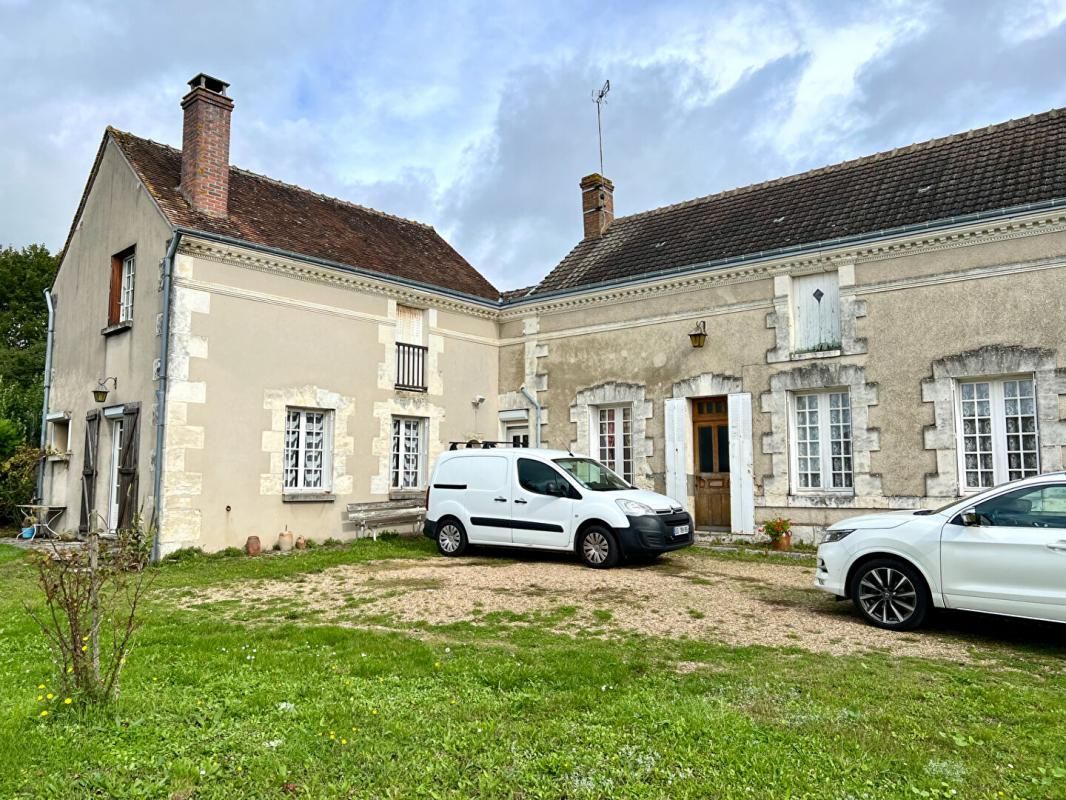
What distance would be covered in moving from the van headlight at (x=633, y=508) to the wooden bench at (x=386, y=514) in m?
5.13

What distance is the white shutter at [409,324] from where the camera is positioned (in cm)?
1419

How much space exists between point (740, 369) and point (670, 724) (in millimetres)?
9088

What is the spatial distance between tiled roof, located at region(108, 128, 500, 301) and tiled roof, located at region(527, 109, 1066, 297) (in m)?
2.51

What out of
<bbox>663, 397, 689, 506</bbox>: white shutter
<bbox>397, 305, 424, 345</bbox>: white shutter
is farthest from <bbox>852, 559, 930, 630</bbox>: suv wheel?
<bbox>397, 305, 424, 345</bbox>: white shutter

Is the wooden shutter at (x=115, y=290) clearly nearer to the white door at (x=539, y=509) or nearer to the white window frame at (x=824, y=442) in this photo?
the white door at (x=539, y=509)

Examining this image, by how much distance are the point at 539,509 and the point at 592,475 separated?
92 centimetres

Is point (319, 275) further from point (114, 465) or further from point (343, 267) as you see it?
point (114, 465)

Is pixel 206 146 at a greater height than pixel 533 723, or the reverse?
pixel 206 146

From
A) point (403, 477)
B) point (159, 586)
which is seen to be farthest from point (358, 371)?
point (159, 586)

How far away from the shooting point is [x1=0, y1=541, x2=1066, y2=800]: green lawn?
11.0 ft

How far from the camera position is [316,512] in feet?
40.8

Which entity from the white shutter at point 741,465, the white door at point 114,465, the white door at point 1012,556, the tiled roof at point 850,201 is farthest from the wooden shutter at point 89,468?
the white door at point 1012,556

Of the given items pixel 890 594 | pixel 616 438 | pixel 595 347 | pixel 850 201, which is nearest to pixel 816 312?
pixel 850 201

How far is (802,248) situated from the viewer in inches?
461
